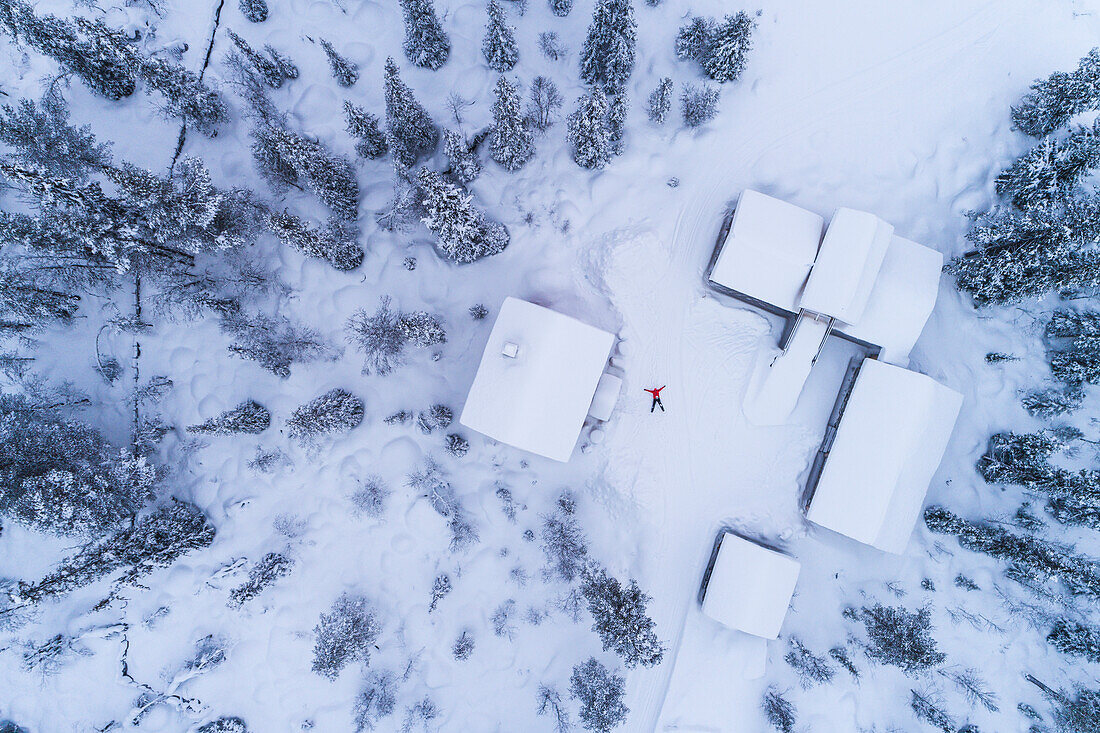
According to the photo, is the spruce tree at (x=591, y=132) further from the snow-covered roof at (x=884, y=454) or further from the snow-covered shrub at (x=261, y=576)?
the snow-covered shrub at (x=261, y=576)

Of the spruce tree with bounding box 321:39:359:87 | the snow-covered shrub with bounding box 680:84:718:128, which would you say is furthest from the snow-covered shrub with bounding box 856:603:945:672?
the spruce tree with bounding box 321:39:359:87

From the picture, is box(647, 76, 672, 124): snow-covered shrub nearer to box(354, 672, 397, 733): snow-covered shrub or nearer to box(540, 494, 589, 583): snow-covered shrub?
box(540, 494, 589, 583): snow-covered shrub

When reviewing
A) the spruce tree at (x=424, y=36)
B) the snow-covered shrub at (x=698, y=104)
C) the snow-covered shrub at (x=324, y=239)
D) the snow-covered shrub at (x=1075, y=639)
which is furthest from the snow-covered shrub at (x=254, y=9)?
the snow-covered shrub at (x=1075, y=639)

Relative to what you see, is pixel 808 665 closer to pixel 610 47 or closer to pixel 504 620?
pixel 504 620

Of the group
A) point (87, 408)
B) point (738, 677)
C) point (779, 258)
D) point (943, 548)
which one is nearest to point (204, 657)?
point (87, 408)

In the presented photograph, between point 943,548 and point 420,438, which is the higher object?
point 943,548

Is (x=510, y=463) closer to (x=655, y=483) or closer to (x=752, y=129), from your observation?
(x=655, y=483)
